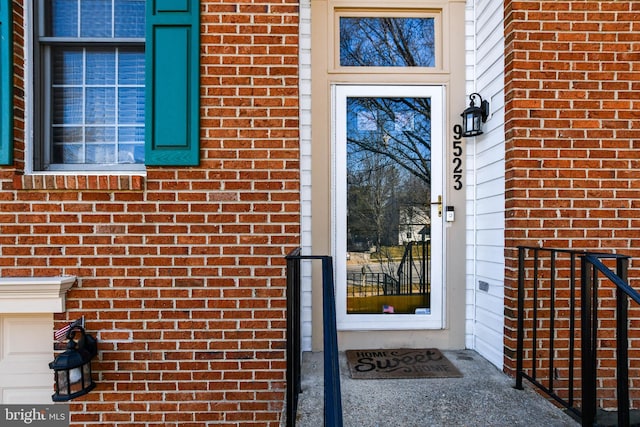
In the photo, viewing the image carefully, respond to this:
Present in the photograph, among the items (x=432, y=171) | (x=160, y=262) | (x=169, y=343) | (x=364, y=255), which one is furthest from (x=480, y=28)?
(x=169, y=343)

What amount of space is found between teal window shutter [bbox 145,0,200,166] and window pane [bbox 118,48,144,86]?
0.22 meters

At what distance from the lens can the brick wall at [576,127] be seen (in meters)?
2.39

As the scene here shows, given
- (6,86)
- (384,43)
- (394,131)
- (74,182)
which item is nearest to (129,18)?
(6,86)

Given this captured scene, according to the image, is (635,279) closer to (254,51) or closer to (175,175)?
(254,51)

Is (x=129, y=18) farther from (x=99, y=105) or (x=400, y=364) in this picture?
(x=400, y=364)

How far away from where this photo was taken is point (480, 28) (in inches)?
111

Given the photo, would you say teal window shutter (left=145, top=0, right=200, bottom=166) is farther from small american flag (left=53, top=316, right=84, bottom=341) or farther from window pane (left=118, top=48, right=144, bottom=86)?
small american flag (left=53, top=316, right=84, bottom=341)

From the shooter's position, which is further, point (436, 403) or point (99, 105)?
point (99, 105)

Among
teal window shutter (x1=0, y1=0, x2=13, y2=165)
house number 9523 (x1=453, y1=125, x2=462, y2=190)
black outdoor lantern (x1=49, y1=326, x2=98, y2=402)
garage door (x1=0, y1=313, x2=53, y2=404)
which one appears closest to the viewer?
black outdoor lantern (x1=49, y1=326, x2=98, y2=402)

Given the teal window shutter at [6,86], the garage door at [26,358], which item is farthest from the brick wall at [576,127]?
the teal window shutter at [6,86]

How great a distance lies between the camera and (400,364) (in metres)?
2.57

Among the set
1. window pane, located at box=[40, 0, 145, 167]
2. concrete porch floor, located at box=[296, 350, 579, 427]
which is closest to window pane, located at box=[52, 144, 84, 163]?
window pane, located at box=[40, 0, 145, 167]

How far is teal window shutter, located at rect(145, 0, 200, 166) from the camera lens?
90.0 inches

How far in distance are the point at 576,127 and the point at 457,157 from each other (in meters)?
0.78
